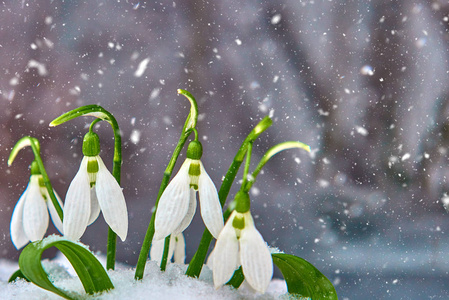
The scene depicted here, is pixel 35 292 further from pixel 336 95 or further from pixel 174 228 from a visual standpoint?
pixel 336 95

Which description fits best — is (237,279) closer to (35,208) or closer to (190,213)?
(190,213)

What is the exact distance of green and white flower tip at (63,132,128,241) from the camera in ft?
1.64

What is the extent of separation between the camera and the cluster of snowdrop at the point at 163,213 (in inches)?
18.4

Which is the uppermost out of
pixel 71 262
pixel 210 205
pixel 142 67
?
pixel 142 67

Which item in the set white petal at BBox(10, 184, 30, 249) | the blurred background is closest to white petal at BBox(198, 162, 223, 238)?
white petal at BBox(10, 184, 30, 249)

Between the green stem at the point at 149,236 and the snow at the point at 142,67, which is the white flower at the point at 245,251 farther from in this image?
the snow at the point at 142,67

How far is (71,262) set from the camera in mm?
495

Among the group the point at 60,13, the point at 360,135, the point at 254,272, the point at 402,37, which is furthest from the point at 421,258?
the point at 60,13

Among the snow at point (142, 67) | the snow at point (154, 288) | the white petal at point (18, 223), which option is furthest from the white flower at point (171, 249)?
the snow at point (142, 67)

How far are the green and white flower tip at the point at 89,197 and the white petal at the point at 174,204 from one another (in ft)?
0.15

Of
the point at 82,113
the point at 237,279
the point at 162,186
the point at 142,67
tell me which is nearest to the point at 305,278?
the point at 237,279

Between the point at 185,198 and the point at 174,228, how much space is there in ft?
0.10

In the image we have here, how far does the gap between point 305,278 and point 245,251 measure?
0.10m

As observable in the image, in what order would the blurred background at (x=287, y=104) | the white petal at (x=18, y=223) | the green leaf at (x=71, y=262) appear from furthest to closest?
the blurred background at (x=287, y=104) → the white petal at (x=18, y=223) → the green leaf at (x=71, y=262)
